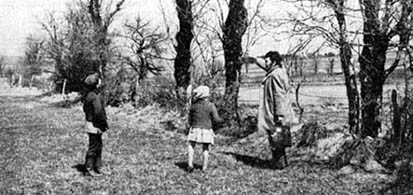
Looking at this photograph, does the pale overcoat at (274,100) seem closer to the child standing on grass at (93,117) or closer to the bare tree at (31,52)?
the child standing on grass at (93,117)

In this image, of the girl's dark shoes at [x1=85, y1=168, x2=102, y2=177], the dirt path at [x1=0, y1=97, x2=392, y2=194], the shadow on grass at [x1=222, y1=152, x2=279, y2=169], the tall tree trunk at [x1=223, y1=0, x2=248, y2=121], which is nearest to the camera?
the dirt path at [x1=0, y1=97, x2=392, y2=194]

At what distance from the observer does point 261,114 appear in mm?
9594

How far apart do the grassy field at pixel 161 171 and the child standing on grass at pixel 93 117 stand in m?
0.42

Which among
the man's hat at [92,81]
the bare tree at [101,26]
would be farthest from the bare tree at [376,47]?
the bare tree at [101,26]

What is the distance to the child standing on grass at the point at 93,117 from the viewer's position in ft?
29.1

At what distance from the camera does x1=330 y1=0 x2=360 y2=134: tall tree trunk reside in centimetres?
909

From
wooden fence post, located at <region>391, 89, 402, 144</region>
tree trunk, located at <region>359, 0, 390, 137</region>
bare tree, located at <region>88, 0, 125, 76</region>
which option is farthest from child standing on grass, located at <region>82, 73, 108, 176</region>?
bare tree, located at <region>88, 0, 125, 76</region>

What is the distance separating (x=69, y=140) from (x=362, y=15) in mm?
9072

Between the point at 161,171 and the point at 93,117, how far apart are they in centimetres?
167

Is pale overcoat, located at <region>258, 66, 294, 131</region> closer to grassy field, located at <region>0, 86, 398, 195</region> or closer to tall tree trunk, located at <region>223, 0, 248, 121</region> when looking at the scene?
grassy field, located at <region>0, 86, 398, 195</region>

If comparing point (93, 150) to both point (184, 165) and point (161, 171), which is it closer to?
point (161, 171)

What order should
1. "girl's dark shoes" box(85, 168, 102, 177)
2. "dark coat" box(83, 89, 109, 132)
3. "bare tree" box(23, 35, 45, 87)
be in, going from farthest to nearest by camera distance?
"bare tree" box(23, 35, 45, 87) → "girl's dark shoes" box(85, 168, 102, 177) → "dark coat" box(83, 89, 109, 132)

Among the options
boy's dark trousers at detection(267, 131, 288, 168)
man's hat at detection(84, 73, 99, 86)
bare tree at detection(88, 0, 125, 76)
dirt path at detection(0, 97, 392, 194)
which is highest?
bare tree at detection(88, 0, 125, 76)

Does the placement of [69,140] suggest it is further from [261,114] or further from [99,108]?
[261,114]
